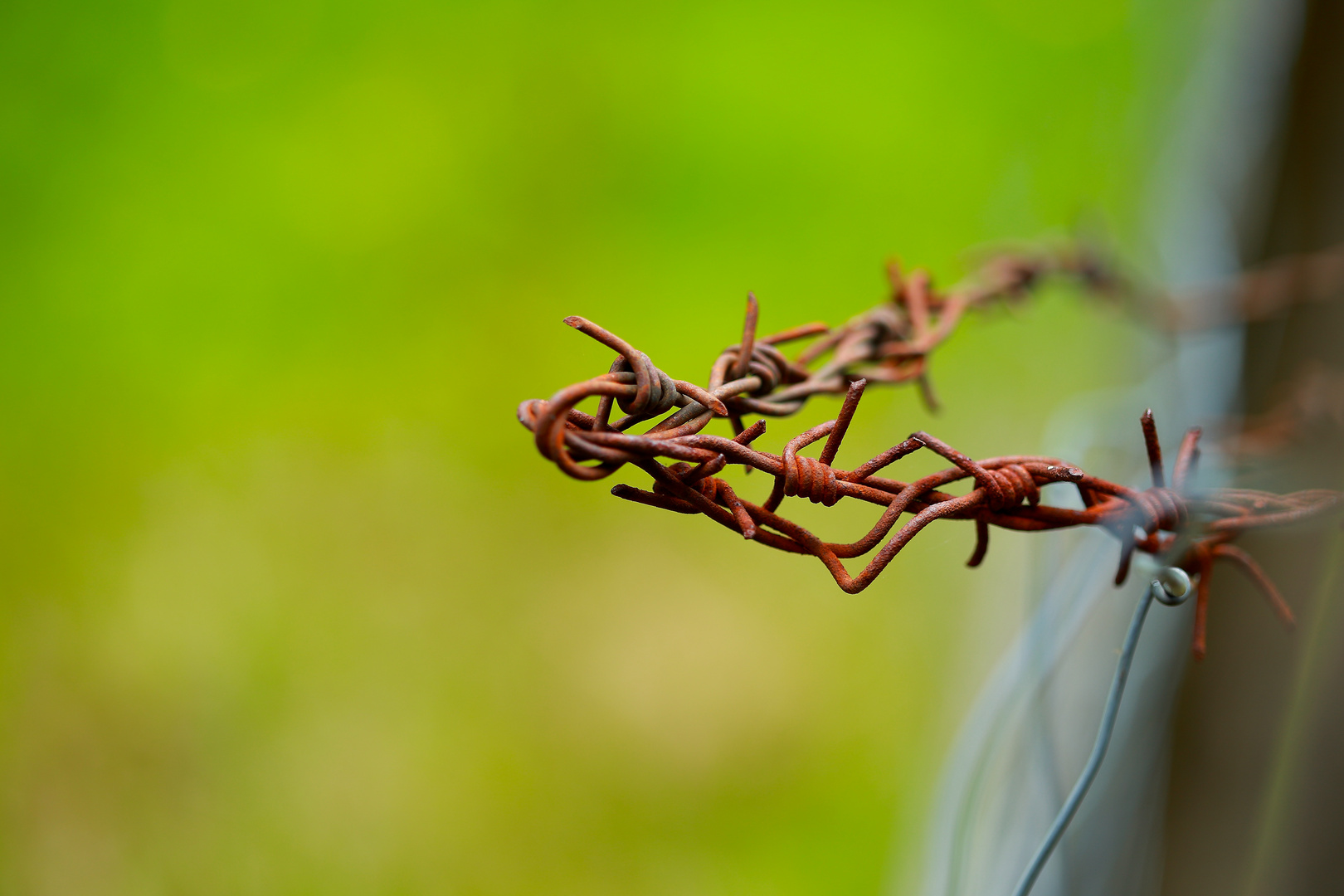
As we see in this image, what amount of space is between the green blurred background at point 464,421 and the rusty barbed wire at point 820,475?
833 mm

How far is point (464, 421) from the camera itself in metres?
1.39

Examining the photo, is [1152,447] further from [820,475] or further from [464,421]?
[464,421]

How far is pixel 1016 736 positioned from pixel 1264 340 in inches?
22.6

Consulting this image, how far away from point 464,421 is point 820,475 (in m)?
1.17

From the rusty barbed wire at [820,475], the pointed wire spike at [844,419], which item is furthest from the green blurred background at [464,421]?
the pointed wire spike at [844,419]

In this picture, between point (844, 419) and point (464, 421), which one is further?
point (464, 421)

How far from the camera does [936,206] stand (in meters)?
1.58

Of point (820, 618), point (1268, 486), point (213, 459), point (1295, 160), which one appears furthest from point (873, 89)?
point (213, 459)

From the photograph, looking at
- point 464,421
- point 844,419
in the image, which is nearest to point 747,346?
point 844,419

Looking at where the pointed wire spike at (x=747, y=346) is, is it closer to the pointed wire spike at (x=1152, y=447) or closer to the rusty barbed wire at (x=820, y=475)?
the rusty barbed wire at (x=820, y=475)

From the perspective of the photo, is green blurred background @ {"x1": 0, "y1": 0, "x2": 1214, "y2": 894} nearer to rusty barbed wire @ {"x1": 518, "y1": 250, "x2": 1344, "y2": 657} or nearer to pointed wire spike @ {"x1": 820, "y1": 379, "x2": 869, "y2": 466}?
rusty barbed wire @ {"x1": 518, "y1": 250, "x2": 1344, "y2": 657}

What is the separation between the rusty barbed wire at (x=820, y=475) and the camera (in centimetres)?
27

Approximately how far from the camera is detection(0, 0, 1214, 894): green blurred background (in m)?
1.18

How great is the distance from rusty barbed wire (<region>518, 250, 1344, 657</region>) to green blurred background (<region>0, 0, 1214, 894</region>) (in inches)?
32.8
